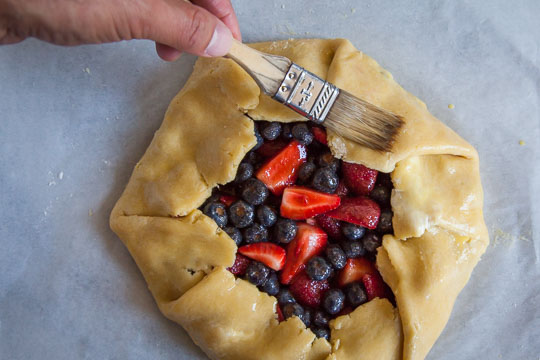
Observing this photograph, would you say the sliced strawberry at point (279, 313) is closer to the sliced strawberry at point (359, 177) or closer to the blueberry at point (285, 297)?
the blueberry at point (285, 297)

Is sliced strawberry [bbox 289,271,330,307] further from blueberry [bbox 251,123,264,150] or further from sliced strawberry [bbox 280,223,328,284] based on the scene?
blueberry [bbox 251,123,264,150]

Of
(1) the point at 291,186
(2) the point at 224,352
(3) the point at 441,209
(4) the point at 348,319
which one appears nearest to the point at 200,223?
(1) the point at 291,186

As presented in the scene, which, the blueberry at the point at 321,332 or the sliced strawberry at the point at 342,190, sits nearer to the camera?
the blueberry at the point at 321,332

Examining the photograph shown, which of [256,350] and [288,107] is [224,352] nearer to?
[256,350]

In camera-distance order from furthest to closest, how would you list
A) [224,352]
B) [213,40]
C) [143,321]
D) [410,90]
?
[410,90] → [143,321] → [224,352] → [213,40]

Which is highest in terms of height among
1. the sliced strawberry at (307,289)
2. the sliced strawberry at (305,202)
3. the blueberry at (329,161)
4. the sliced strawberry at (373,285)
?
the blueberry at (329,161)

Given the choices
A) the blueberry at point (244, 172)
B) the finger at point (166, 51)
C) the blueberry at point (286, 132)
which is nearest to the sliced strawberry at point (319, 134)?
the blueberry at point (286, 132)
